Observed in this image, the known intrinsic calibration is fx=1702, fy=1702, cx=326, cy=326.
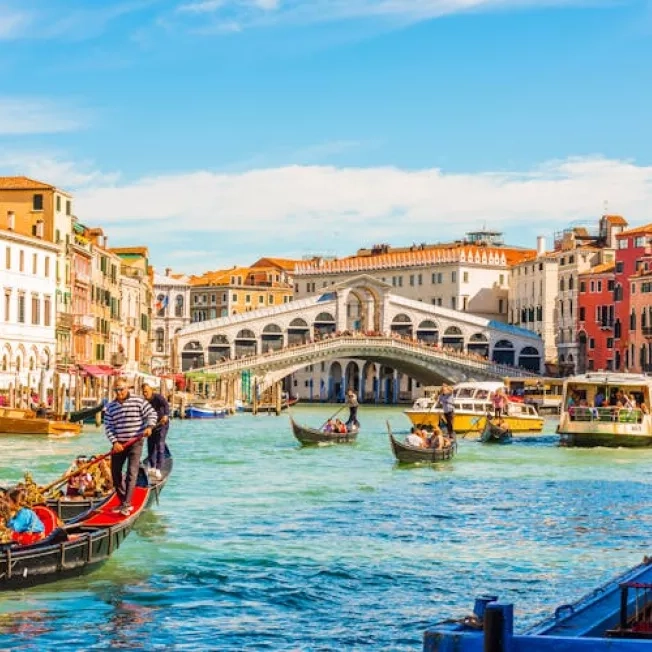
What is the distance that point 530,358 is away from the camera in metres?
54.4

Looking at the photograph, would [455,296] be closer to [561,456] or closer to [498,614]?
[561,456]

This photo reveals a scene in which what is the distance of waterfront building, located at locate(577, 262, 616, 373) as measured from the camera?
171 feet

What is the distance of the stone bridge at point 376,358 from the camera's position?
149 ft

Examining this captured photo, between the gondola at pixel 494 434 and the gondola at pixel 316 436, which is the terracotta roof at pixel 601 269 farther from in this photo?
the gondola at pixel 316 436

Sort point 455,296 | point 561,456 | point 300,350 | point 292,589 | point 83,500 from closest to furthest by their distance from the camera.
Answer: point 292,589, point 83,500, point 561,456, point 300,350, point 455,296

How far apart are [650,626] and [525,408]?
24154mm

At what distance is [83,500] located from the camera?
10547 mm

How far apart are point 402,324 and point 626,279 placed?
8272 mm

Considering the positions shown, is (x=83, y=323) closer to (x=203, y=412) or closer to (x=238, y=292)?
(x=203, y=412)

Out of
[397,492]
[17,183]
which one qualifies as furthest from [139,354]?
[397,492]

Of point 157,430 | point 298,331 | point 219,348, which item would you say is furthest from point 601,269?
point 157,430

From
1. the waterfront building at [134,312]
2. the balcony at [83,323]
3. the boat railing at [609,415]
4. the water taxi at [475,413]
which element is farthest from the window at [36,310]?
the boat railing at [609,415]

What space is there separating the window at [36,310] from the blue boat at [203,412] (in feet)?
12.8

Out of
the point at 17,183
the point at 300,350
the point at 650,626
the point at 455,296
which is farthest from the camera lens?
the point at 455,296
